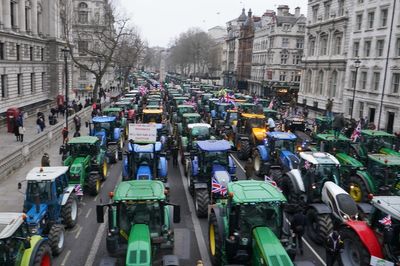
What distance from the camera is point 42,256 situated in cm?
915

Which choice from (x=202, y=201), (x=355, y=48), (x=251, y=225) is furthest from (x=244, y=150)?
(x=355, y=48)

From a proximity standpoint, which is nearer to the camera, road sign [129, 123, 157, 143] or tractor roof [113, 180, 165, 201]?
tractor roof [113, 180, 165, 201]

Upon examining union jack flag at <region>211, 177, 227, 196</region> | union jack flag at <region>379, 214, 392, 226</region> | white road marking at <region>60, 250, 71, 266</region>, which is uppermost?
union jack flag at <region>379, 214, 392, 226</region>

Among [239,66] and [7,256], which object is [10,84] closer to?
[7,256]

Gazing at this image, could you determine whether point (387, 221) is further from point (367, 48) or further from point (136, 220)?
point (367, 48)

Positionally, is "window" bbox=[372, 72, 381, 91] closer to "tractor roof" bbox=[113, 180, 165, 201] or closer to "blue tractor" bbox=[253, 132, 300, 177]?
"blue tractor" bbox=[253, 132, 300, 177]

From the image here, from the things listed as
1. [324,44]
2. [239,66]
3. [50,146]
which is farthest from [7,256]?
[239,66]

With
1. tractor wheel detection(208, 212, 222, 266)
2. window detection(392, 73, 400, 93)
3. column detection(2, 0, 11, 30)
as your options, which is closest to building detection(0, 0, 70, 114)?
column detection(2, 0, 11, 30)

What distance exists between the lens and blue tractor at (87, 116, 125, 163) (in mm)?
22203

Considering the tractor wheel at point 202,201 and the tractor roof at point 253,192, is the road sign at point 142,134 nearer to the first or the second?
the tractor wheel at point 202,201

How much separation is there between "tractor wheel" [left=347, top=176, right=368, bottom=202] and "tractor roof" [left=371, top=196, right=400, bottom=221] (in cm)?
554

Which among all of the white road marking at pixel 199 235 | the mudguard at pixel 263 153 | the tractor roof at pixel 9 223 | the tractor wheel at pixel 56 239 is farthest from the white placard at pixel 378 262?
the mudguard at pixel 263 153

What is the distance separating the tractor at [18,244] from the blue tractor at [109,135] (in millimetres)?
12871

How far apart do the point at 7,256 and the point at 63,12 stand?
50.9 metres
